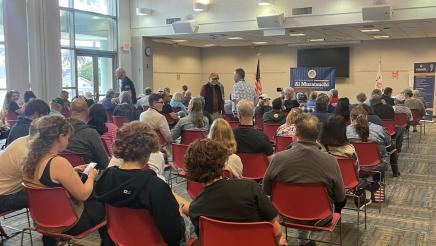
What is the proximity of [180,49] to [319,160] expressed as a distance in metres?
15.9

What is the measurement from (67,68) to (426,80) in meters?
12.6

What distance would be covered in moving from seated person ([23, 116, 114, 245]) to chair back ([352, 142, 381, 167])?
122 inches

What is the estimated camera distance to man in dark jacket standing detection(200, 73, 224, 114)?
25.9 feet

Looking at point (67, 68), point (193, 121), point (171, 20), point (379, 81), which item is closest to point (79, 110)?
point (193, 121)

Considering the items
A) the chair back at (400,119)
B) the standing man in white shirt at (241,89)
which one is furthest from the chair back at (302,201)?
the chair back at (400,119)

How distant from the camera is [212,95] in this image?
26.0ft

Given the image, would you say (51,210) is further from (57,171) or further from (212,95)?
(212,95)

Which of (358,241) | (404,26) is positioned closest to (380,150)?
(358,241)

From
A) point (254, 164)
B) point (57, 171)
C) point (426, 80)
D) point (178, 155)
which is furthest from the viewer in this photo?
point (426, 80)

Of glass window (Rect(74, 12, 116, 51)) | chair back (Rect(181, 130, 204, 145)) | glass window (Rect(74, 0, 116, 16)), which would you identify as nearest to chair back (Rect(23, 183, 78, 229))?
chair back (Rect(181, 130, 204, 145))

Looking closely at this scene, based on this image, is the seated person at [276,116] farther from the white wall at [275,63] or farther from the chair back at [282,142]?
the white wall at [275,63]

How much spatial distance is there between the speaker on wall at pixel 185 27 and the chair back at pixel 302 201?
10.6m

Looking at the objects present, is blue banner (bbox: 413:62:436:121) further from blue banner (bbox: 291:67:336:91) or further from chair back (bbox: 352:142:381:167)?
chair back (bbox: 352:142:381:167)

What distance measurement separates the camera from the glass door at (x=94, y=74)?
13281mm
